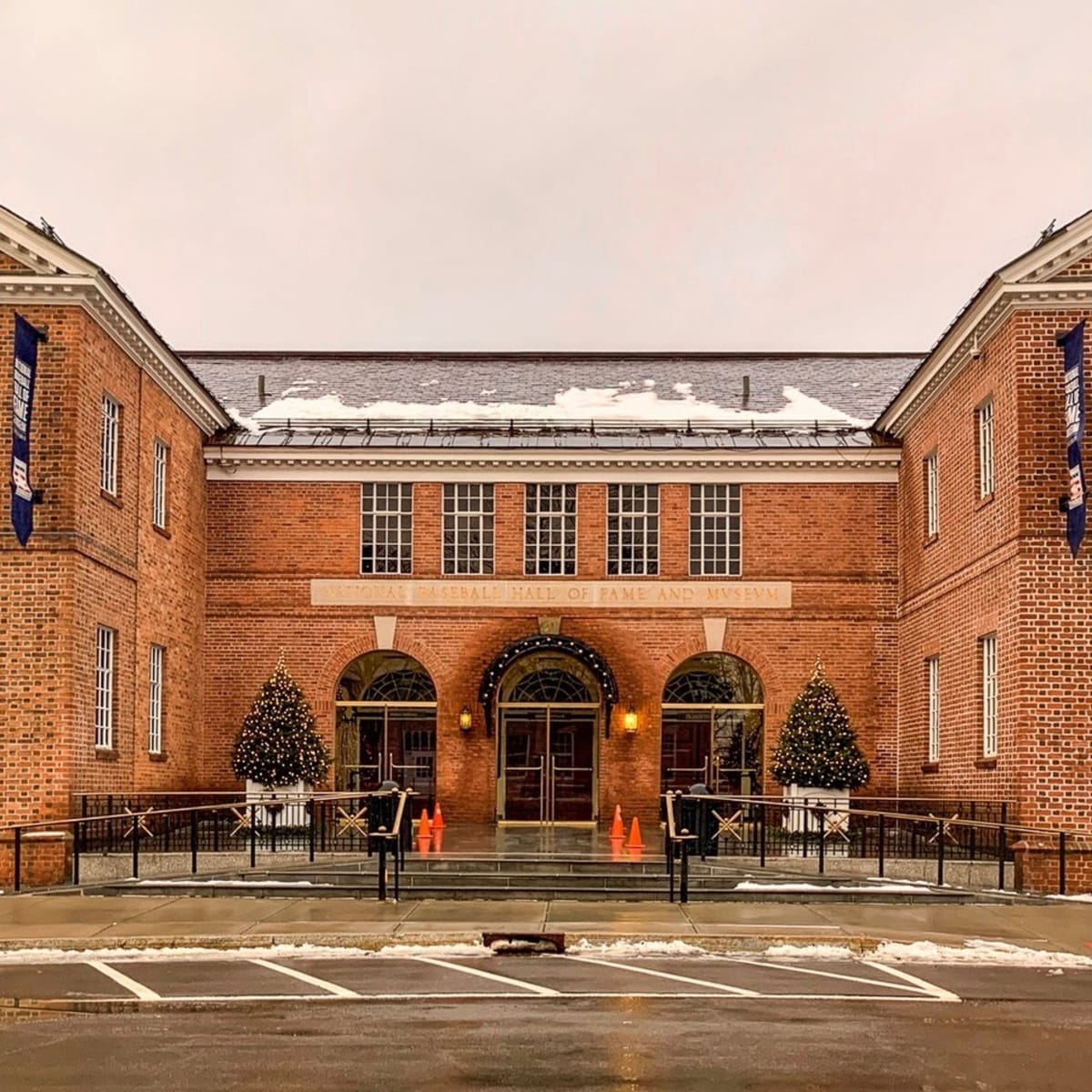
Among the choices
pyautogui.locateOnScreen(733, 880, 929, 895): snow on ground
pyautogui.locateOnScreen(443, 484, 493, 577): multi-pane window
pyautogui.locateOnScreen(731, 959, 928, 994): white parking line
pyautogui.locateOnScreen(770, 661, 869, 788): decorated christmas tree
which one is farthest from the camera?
pyautogui.locateOnScreen(443, 484, 493, 577): multi-pane window

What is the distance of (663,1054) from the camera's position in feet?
32.7

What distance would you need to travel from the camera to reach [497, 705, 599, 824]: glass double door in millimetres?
30328

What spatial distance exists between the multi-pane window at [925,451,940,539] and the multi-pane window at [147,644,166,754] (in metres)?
12.3

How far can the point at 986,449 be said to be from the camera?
23.6m

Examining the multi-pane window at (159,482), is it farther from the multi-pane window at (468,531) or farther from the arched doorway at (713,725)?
the arched doorway at (713,725)

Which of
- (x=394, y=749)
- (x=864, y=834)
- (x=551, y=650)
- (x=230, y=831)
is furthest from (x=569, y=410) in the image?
(x=864, y=834)

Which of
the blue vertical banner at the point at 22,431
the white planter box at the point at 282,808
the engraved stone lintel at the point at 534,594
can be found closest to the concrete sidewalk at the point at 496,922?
the blue vertical banner at the point at 22,431

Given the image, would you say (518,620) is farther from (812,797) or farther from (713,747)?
(812,797)

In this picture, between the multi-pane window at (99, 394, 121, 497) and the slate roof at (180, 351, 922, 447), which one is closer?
the multi-pane window at (99, 394, 121, 497)

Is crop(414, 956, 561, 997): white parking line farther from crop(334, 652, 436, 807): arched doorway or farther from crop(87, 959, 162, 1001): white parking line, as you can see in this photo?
crop(334, 652, 436, 807): arched doorway

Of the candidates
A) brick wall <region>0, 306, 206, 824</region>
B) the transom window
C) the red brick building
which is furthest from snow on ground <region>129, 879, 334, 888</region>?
the transom window

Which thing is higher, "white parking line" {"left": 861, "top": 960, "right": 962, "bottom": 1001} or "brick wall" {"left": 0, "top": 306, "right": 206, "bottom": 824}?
"brick wall" {"left": 0, "top": 306, "right": 206, "bottom": 824}

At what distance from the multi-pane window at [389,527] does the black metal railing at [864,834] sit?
744 centimetres

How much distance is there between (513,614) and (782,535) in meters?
4.91
